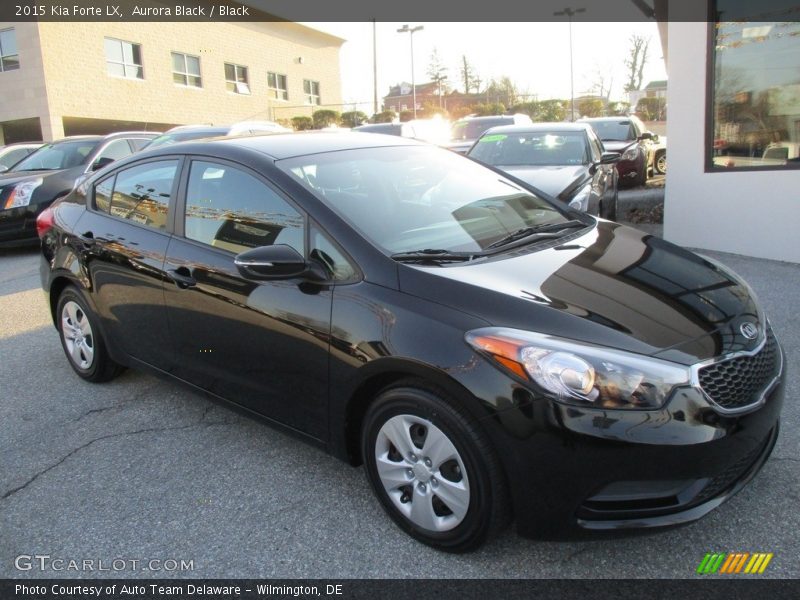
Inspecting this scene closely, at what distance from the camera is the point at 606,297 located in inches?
102

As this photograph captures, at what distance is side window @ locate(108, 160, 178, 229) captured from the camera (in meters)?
3.75

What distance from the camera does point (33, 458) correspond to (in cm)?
357

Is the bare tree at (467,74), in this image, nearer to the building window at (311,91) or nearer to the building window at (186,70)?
the building window at (311,91)

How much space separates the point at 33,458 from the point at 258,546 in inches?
64.9

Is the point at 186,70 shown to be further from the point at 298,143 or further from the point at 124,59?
the point at 298,143

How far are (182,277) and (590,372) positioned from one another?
7.25ft

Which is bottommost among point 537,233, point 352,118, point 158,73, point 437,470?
point 437,470

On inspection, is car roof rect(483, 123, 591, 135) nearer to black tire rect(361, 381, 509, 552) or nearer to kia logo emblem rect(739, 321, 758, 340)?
A: kia logo emblem rect(739, 321, 758, 340)

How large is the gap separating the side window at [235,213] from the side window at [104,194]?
0.97 m

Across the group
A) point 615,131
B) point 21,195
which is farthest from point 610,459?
point 615,131

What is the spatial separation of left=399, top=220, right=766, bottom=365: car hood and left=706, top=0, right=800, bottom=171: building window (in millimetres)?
4899

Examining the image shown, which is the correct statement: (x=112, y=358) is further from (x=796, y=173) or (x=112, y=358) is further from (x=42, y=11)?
(x=42, y=11)

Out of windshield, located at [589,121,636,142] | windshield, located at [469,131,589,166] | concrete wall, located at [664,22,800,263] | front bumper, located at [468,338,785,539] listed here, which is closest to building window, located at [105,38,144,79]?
windshield, located at [589,121,636,142]

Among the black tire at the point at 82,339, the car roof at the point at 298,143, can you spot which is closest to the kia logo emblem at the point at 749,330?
the car roof at the point at 298,143
